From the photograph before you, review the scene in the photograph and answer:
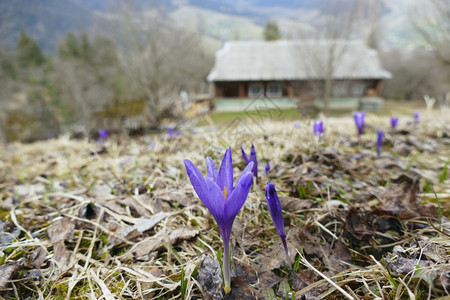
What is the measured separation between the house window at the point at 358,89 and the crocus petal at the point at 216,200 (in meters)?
25.9

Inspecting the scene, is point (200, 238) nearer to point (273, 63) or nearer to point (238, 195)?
point (238, 195)

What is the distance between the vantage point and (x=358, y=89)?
23.6 m

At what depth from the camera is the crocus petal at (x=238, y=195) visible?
0.67 m

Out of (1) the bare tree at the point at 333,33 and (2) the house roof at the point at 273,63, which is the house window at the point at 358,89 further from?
(1) the bare tree at the point at 333,33

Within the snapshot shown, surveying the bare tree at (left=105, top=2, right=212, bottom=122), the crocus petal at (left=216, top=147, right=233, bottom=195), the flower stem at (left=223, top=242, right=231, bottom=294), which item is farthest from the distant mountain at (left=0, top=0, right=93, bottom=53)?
the flower stem at (left=223, top=242, right=231, bottom=294)

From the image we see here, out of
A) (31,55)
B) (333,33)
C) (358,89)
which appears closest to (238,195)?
(333,33)

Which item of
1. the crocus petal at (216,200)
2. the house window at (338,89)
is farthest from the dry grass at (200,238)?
the house window at (338,89)

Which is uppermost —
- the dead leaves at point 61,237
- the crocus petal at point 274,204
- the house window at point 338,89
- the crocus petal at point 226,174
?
the house window at point 338,89

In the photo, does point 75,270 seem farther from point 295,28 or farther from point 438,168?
point 295,28

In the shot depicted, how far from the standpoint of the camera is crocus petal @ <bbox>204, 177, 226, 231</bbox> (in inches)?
26.7

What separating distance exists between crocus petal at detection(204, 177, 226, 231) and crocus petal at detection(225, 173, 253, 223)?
0.02 meters

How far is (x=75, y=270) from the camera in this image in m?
1.00

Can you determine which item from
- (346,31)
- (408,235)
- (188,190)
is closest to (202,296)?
(188,190)

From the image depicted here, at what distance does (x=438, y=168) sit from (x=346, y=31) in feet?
52.3
